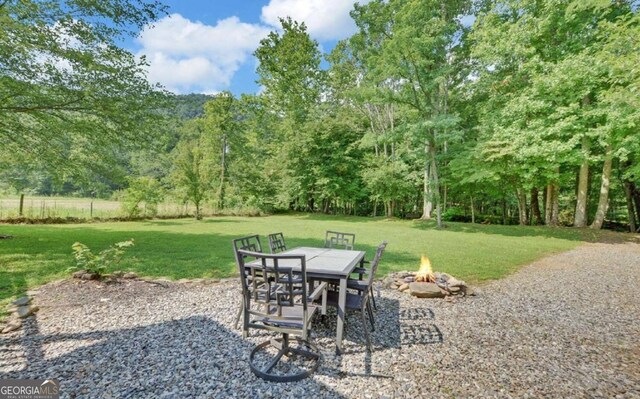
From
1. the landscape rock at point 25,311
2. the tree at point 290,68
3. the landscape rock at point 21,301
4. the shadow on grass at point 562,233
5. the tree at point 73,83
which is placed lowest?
the landscape rock at point 25,311

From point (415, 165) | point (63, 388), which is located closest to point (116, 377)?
point (63, 388)

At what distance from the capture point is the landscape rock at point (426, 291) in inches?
188

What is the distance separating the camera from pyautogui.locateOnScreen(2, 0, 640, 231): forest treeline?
412 inches

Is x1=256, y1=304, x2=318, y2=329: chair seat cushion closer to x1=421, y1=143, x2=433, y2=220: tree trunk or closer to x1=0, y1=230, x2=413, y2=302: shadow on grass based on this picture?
x1=0, y1=230, x2=413, y2=302: shadow on grass

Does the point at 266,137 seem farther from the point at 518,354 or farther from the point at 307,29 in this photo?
the point at 518,354

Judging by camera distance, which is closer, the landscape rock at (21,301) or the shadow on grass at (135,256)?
the landscape rock at (21,301)

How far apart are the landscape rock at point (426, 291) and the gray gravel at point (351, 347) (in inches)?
4.6

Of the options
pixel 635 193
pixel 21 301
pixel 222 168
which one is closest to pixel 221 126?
pixel 222 168

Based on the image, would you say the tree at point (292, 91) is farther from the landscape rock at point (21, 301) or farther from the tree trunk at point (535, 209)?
the landscape rock at point (21, 301)

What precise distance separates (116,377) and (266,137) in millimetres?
29541

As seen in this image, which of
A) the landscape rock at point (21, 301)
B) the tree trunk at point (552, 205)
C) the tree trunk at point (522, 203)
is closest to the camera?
the landscape rock at point (21, 301)

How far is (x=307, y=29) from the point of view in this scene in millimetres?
21188

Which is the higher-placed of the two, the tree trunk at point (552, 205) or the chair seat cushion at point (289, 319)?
the tree trunk at point (552, 205)

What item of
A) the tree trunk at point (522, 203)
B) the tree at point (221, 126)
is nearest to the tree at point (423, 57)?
the tree trunk at point (522, 203)
